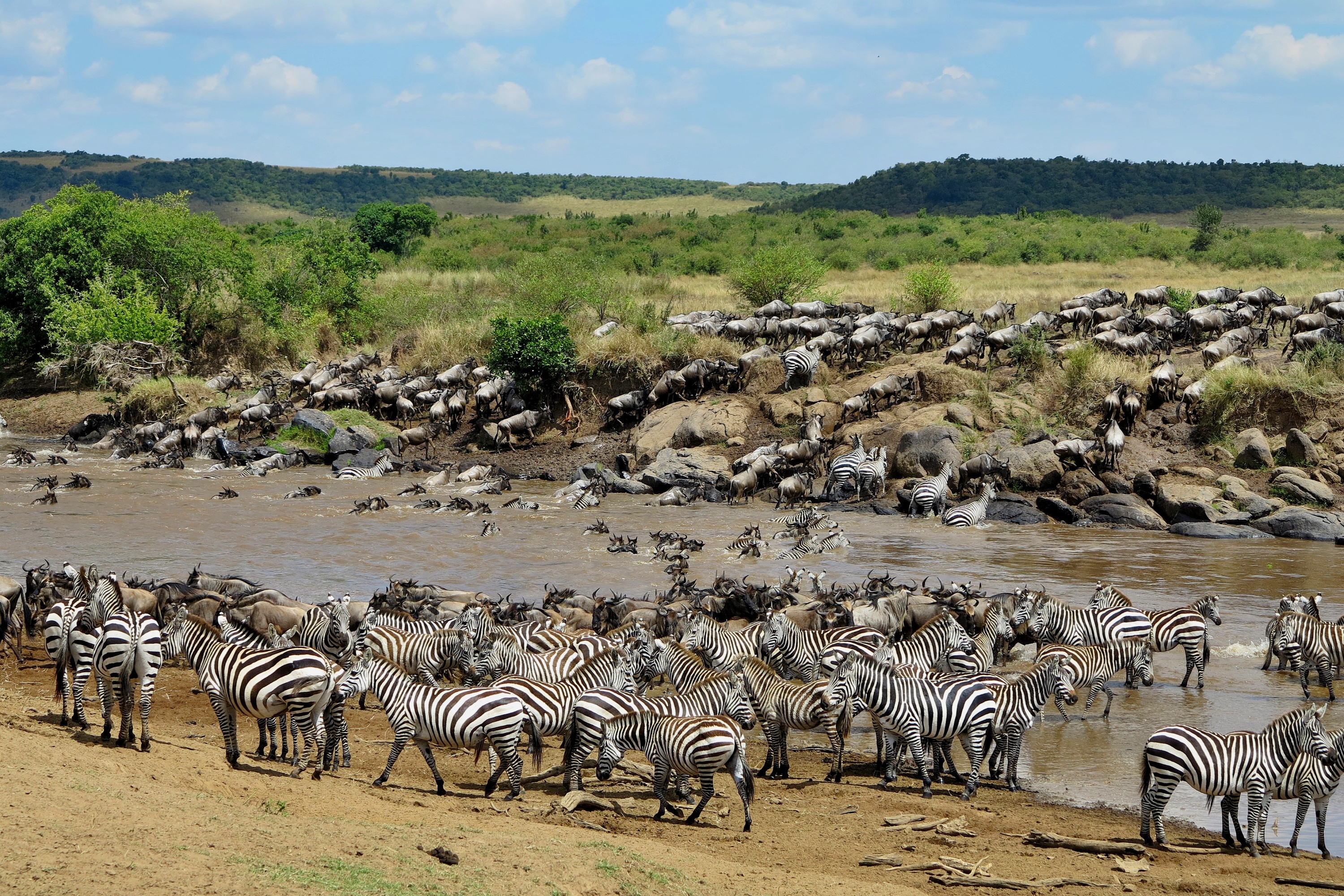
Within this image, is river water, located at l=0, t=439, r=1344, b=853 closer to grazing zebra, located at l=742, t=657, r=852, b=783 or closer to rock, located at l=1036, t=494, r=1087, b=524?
rock, located at l=1036, t=494, r=1087, b=524

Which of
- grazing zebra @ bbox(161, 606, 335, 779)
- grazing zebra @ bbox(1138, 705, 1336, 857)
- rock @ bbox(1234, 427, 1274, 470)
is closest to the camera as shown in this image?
grazing zebra @ bbox(1138, 705, 1336, 857)

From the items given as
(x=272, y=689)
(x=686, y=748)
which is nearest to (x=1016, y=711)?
(x=686, y=748)

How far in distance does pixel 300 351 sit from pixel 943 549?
1087 inches

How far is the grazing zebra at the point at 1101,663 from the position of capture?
12.3 meters

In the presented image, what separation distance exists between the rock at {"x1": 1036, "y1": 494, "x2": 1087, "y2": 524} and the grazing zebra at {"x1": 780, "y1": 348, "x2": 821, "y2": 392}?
8.31m

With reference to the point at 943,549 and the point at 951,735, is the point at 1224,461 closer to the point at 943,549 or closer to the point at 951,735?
the point at 943,549

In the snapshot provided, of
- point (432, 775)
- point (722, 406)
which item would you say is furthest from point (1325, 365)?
point (432, 775)

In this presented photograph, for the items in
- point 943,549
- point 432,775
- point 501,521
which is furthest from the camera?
point 501,521

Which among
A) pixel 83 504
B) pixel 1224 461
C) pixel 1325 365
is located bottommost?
pixel 83 504

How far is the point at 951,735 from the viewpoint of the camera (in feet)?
34.4

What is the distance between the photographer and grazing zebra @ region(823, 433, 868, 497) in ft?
86.1

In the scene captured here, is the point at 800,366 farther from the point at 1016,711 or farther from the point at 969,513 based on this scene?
the point at 1016,711

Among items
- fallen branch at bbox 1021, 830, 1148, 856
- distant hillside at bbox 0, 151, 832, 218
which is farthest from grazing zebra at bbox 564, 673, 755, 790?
distant hillside at bbox 0, 151, 832, 218

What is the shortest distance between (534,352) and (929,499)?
41.2 ft
